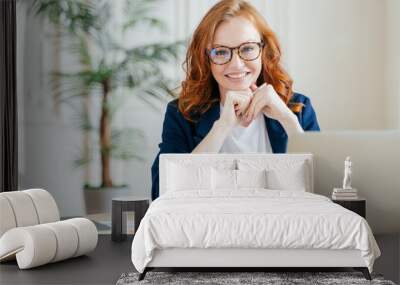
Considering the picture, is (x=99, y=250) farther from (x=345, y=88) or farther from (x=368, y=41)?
(x=368, y=41)

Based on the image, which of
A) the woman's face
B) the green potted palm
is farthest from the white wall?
the woman's face

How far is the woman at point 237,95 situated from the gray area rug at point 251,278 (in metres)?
2.02

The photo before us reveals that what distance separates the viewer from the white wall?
6.58 metres

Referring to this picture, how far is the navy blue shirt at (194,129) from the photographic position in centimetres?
646

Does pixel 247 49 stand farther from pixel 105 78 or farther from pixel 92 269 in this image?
pixel 92 269

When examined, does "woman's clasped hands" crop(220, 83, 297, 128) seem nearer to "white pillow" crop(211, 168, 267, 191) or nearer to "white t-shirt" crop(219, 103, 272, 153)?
"white t-shirt" crop(219, 103, 272, 153)

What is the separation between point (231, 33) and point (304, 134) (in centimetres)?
120

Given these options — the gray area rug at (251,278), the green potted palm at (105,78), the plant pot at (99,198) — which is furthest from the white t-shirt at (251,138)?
the gray area rug at (251,278)

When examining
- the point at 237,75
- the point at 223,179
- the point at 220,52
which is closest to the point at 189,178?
the point at 223,179

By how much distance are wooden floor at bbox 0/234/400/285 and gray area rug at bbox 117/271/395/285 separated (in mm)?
157

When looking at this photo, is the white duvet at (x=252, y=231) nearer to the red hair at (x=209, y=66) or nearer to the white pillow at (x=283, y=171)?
the white pillow at (x=283, y=171)

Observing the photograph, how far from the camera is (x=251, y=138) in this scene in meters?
6.50

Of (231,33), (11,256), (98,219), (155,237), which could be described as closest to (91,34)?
(231,33)

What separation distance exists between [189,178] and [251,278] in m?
1.58
